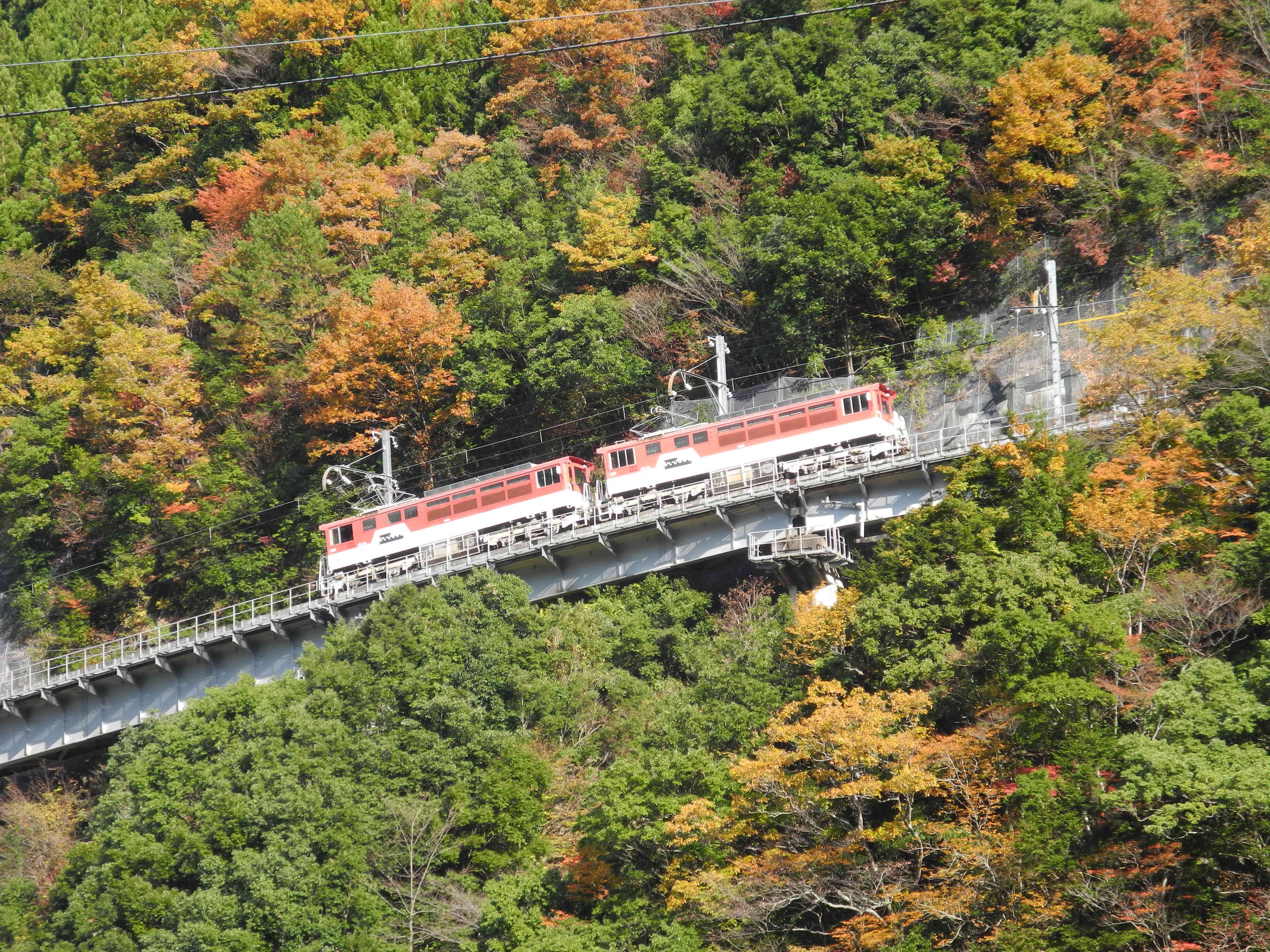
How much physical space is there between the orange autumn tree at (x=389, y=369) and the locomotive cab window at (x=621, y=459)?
6851 millimetres

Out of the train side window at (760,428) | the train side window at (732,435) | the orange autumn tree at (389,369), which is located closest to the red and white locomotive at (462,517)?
the orange autumn tree at (389,369)

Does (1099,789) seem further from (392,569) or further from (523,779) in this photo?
(392,569)

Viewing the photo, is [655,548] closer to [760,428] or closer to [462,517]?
[760,428]

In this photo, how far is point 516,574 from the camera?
46938 millimetres

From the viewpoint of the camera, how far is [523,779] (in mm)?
35969

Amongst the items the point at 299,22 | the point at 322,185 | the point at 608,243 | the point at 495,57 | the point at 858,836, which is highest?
the point at 299,22

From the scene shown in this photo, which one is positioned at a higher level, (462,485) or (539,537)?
(462,485)

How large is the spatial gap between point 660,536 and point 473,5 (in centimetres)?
3602

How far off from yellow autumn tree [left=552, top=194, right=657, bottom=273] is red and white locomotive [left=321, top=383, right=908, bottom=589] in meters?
7.22

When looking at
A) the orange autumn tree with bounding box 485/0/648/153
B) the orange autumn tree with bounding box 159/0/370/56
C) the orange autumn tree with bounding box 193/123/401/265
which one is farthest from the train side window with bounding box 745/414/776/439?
the orange autumn tree with bounding box 159/0/370/56

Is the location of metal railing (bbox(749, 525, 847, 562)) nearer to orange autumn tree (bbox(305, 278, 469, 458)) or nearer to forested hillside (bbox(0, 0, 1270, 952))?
forested hillside (bbox(0, 0, 1270, 952))

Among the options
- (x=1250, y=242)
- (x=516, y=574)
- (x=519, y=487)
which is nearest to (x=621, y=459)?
(x=519, y=487)

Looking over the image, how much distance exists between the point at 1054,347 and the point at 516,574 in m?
16.9

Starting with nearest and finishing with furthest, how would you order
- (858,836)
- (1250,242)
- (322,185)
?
(858,836) → (1250,242) → (322,185)
